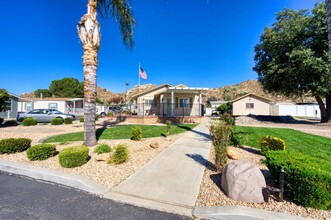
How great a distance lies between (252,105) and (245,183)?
30.7 metres

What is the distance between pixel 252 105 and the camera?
30.2 metres

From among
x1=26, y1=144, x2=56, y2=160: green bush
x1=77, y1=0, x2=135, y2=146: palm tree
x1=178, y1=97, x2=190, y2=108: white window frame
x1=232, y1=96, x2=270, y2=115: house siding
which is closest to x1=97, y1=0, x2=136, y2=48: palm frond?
x1=77, y1=0, x2=135, y2=146: palm tree

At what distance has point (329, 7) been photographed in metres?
3.02

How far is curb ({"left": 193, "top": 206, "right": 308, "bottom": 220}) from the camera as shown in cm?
261

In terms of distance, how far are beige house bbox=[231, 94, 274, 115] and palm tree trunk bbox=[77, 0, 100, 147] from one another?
95.5 ft

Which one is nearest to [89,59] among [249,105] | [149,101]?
[149,101]

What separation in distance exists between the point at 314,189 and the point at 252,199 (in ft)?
3.18

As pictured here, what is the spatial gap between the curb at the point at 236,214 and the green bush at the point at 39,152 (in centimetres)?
494

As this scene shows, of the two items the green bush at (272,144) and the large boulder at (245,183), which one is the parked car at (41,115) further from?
the large boulder at (245,183)

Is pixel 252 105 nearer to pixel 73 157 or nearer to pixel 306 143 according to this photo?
pixel 306 143

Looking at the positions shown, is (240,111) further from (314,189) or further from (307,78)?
(314,189)

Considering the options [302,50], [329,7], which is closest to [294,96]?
[302,50]

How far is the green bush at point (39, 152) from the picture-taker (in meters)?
5.16

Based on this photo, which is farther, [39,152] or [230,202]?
[39,152]
